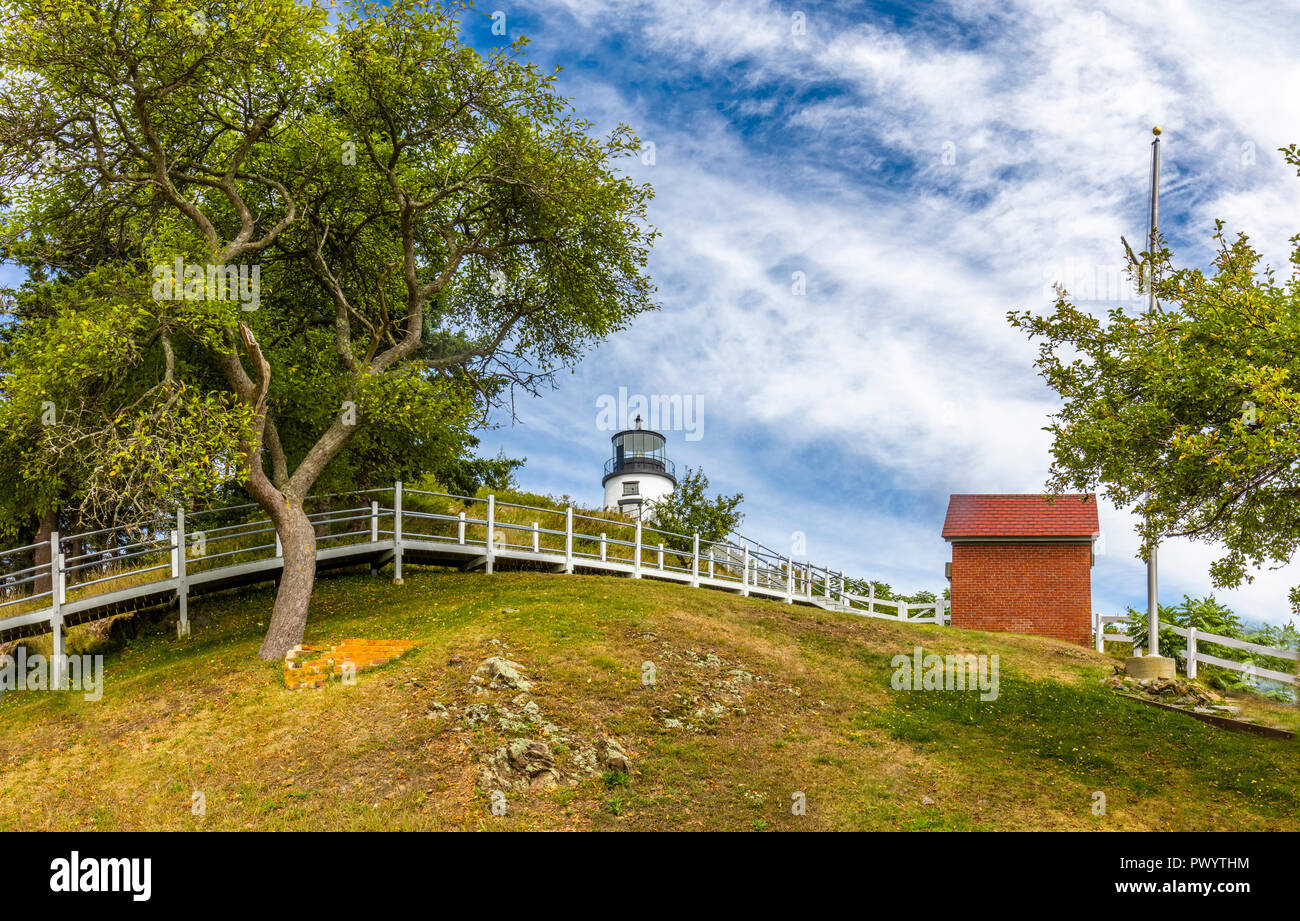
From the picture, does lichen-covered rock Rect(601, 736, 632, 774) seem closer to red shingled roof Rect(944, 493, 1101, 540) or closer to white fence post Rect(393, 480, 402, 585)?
white fence post Rect(393, 480, 402, 585)

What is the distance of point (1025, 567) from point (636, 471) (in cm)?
2369

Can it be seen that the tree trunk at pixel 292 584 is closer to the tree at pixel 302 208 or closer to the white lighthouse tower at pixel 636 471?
the tree at pixel 302 208

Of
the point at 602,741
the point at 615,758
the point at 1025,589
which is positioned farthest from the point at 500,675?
the point at 1025,589

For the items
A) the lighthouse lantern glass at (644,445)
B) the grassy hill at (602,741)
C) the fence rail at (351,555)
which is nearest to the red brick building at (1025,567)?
the fence rail at (351,555)

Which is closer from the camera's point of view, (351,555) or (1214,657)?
(1214,657)

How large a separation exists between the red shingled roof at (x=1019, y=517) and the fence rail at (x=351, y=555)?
308 cm

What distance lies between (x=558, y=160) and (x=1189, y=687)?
19.2m

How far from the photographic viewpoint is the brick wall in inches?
1262

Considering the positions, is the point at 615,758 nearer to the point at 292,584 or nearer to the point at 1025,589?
the point at 292,584

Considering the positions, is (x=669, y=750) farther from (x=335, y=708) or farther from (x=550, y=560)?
(x=550, y=560)

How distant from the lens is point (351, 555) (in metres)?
24.9

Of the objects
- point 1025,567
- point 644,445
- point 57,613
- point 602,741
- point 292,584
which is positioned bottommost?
Answer: point 602,741

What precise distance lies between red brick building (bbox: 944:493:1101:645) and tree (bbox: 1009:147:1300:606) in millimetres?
15050

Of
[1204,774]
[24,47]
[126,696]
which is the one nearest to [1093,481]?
[1204,774]
